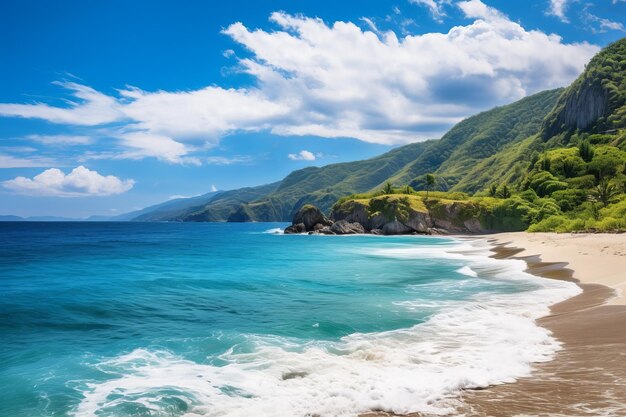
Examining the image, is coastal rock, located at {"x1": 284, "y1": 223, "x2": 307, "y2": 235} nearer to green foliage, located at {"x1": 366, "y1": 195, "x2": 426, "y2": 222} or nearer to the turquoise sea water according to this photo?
green foliage, located at {"x1": 366, "y1": 195, "x2": 426, "y2": 222}

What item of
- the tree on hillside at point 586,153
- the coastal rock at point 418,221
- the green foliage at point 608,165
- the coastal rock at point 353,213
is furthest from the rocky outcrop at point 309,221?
the tree on hillside at point 586,153

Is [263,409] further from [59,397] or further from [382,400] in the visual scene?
[59,397]

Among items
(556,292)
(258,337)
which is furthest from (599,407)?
(556,292)

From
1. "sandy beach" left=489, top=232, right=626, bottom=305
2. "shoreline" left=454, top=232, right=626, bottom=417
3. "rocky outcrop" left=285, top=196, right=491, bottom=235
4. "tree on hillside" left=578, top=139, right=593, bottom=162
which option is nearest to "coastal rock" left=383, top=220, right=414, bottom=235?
"rocky outcrop" left=285, top=196, right=491, bottom=235

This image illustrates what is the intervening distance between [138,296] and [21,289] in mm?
10575

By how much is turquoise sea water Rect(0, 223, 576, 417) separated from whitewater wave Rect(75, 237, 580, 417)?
5 centimetres

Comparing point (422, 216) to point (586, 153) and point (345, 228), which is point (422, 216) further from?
point (586, 153)

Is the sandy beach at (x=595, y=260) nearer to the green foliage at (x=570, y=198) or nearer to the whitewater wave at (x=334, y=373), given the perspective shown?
the whitewater wave at (x=334, y=373)

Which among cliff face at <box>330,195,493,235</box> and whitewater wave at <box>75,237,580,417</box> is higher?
cliff face at <box>330,195,493,235</box>

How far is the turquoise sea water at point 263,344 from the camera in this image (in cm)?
997

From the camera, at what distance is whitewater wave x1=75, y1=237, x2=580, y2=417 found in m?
9.38

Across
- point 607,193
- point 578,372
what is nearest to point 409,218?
point 607,193

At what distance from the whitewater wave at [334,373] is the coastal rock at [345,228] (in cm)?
11766

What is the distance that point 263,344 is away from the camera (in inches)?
593
